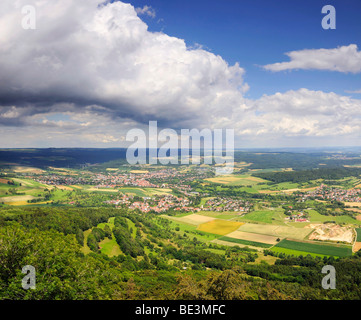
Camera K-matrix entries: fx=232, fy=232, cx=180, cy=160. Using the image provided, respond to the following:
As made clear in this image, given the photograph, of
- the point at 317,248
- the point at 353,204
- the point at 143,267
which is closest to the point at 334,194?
the point at 353,204

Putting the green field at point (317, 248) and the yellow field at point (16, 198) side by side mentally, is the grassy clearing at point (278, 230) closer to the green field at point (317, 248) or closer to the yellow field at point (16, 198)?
the green field at point (317, 248)

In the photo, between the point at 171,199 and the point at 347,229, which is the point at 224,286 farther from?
the point at 171,199

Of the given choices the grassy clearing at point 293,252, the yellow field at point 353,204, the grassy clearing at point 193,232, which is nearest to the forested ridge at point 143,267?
the grassy clearing at point 193,232

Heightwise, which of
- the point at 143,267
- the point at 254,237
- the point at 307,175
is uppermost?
the point at 307,175

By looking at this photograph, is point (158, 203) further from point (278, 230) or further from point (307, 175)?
point (307, 175)

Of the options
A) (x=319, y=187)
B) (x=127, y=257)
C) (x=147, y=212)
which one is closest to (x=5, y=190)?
(x=147, y=212)
